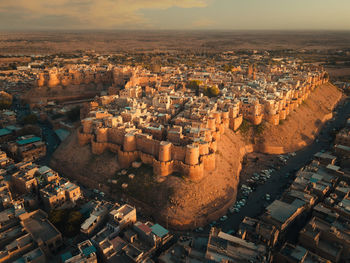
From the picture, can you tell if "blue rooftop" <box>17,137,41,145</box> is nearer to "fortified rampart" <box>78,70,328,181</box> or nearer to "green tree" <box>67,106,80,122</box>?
"green tree" <box>67,106,80,122</box>

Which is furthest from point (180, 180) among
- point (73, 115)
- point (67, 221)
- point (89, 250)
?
point (73, 115)

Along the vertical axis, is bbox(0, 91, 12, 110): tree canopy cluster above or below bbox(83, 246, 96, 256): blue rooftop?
above

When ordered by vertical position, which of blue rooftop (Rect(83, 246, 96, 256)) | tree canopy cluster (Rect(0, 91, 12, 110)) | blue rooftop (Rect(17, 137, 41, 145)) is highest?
tree canopy cluster (Rect(0, 91, 12, 110))

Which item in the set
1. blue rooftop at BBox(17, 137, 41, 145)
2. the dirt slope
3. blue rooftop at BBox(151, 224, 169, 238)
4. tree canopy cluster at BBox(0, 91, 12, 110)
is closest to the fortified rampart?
the dirt slope

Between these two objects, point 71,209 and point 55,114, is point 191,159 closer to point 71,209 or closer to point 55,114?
point 71,209

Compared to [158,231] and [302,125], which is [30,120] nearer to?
[158,231]

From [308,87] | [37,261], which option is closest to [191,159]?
[37,261]
